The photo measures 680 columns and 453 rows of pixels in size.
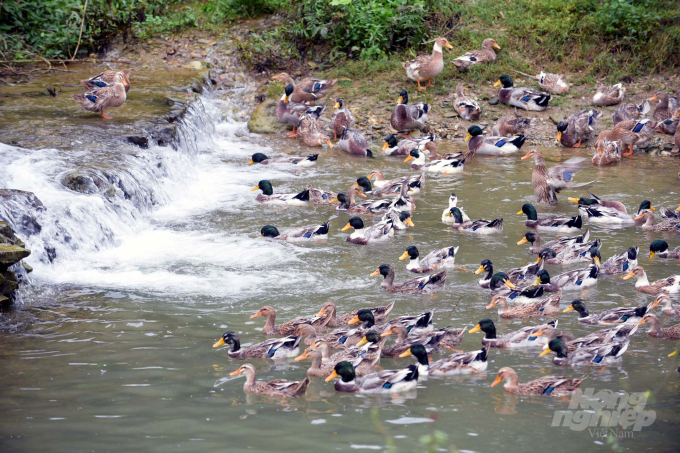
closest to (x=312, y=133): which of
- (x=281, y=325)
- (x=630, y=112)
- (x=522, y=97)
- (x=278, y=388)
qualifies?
(x=522, y=97)

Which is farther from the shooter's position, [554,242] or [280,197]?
[280,197]

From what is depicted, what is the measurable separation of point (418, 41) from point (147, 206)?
1042cm

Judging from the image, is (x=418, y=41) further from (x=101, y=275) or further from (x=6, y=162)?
(x=101, y=275)

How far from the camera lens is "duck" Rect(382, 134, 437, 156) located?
1664cm

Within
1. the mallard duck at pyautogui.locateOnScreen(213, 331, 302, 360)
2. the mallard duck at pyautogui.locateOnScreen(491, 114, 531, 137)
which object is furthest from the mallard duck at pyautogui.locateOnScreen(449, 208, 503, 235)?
the mallard duck at pyautogui.locateOnScreen(491, 114, 531, 137)

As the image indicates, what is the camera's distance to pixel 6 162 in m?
12.6

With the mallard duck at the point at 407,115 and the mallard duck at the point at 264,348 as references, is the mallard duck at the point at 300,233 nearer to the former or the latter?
the mallard duck at the point at 264,348

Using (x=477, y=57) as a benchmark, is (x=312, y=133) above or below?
below

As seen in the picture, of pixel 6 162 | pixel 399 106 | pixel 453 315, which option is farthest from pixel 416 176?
pixel 6 162

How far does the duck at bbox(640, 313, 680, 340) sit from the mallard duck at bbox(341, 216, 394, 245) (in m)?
4.48

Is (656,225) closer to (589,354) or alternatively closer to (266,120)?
(589,354)

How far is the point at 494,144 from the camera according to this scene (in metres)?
17.0

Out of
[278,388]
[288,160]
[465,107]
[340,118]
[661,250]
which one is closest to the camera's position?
[278,388]

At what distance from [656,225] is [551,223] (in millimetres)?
1641
